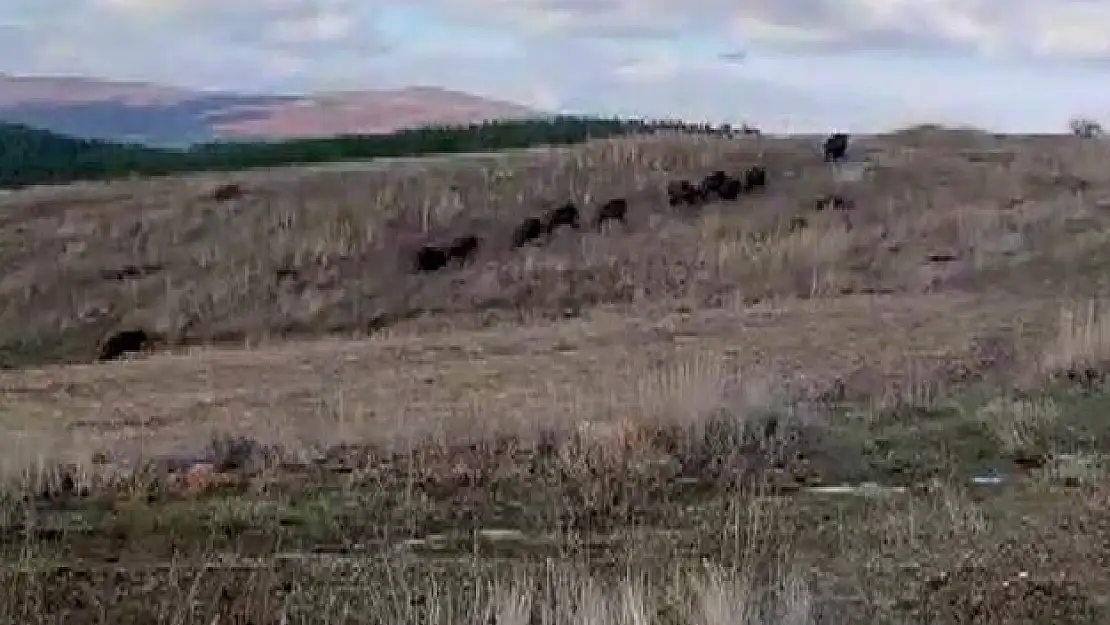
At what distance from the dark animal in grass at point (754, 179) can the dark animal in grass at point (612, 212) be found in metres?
2.44

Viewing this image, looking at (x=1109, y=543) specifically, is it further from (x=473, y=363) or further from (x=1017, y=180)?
(x=1017, y=180)

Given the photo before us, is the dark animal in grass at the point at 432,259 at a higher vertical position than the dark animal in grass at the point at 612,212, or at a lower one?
lower

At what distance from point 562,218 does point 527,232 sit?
2.87ft

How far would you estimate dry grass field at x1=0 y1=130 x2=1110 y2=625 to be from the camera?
25.2 feet

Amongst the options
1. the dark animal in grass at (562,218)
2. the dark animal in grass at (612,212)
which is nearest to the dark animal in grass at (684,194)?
the dark animal in grass at (612,212)

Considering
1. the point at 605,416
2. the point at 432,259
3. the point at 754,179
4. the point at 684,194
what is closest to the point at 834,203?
the point at 754,179

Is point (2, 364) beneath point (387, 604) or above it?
beneath

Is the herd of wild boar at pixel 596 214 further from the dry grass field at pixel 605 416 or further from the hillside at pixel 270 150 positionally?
the hillside at pixel 270 150

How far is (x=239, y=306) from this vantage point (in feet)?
120

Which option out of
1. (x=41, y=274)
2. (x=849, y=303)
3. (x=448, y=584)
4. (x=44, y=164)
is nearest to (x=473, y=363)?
(x=849, y=303)

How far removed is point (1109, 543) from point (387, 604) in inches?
120

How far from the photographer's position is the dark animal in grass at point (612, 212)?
1476 inches

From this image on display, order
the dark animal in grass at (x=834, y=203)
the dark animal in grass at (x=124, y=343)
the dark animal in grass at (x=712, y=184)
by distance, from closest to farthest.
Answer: the dark animal in grass at (x=124, y=343), the dark animal in grass at (x=834, y=203), the dark animal in grass at (x=712, y=184)

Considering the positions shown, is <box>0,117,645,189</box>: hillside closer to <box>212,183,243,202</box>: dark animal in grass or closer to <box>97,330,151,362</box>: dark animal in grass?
<box>212,183,243,202</box>: dark animal in grass
